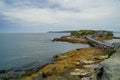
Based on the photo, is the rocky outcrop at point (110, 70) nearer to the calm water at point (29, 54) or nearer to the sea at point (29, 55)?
the sea at point (29, 55)

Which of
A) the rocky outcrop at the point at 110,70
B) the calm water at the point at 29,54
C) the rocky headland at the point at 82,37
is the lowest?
the calm water at the point at 29,54

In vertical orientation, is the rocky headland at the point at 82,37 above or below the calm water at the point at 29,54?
above

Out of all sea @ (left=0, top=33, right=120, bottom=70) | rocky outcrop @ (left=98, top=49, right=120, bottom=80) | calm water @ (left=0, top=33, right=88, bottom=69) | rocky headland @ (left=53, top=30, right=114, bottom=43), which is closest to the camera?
rocky outcrop @ (left=98, top=49, right=120, bottom=80)

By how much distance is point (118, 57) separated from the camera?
356 inches

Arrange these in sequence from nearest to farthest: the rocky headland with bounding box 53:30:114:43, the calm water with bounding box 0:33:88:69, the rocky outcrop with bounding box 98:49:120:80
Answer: the rocky outcrop with bounding box 98:49:120:80 < the calm water with bounding box 0:33:88:69 < the rocky headland with bounding box 53:30:114:43

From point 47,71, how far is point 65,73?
393 cm

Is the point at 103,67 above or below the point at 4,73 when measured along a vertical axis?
above

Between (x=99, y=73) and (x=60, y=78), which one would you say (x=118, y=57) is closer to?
(x=99, y=73)

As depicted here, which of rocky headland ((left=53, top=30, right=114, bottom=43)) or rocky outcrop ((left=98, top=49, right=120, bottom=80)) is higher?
rocky outcrop ((left=98, top=49, right=120, bottom=80))

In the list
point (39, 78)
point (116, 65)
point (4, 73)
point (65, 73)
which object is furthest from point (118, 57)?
point (4, 73)

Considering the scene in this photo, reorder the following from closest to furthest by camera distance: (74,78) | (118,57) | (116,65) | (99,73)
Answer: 1. (116,65)
2. (99,73)
3. (118,57)
4. (74,78)

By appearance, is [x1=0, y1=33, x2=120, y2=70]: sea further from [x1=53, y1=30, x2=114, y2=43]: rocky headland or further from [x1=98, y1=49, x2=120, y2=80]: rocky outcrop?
[x1=98, y1=49, x2=120, y2=80]: rocky outcrop

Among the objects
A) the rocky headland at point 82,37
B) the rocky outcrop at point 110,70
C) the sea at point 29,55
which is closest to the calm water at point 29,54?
the sea at point 29,55

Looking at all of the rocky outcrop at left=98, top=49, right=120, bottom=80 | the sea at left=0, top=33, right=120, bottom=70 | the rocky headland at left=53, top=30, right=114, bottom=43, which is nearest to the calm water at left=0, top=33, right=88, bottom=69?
the sea at left=0, top=33, right=120, bottom=70
